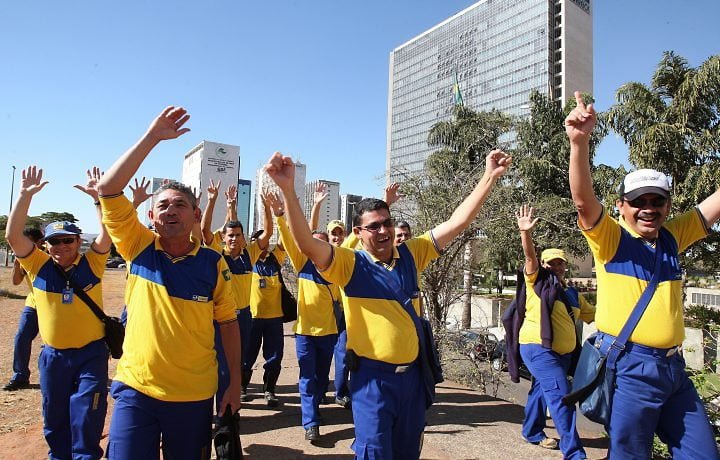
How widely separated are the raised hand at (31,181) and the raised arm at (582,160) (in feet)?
12.3

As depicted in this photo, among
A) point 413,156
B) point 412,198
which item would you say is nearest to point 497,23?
point 413,156

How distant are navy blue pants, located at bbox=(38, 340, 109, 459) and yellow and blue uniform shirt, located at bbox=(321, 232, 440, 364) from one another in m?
1.98

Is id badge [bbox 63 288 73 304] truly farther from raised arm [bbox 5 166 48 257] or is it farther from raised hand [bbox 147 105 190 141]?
raised hand [bbox 147 105 190 141]

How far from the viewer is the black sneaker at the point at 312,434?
14.2 feet

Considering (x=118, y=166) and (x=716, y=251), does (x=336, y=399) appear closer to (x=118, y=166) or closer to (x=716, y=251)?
(x=118, y=166)

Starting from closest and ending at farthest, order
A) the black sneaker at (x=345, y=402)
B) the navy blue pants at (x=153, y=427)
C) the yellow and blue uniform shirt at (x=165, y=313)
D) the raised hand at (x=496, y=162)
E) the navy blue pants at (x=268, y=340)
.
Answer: the navy blue pants at (x=153, y=427) < the yellow and blue uniform shirt at (x=165, y=313) < the raised hand at (x=496, y=162) < the black sneaker at (x=345, y=402) < the navy blue pants at (x=268, y=340)

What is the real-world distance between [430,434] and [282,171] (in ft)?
10.6

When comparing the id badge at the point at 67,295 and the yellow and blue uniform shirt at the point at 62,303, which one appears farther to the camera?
the id badge at the point at 67,295

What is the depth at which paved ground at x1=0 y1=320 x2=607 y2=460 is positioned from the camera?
13.7 ft

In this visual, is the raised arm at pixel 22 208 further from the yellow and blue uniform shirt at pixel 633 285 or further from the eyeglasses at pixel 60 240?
Result: the yellow and blue uniform shirt at pixel 633 285

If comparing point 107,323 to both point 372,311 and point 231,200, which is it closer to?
point 231,200

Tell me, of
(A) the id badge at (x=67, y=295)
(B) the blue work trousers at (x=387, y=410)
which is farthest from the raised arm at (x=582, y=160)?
(A) the id badge at (x=67, y=295)

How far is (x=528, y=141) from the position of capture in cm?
2317

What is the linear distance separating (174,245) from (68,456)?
2044 millimetres
